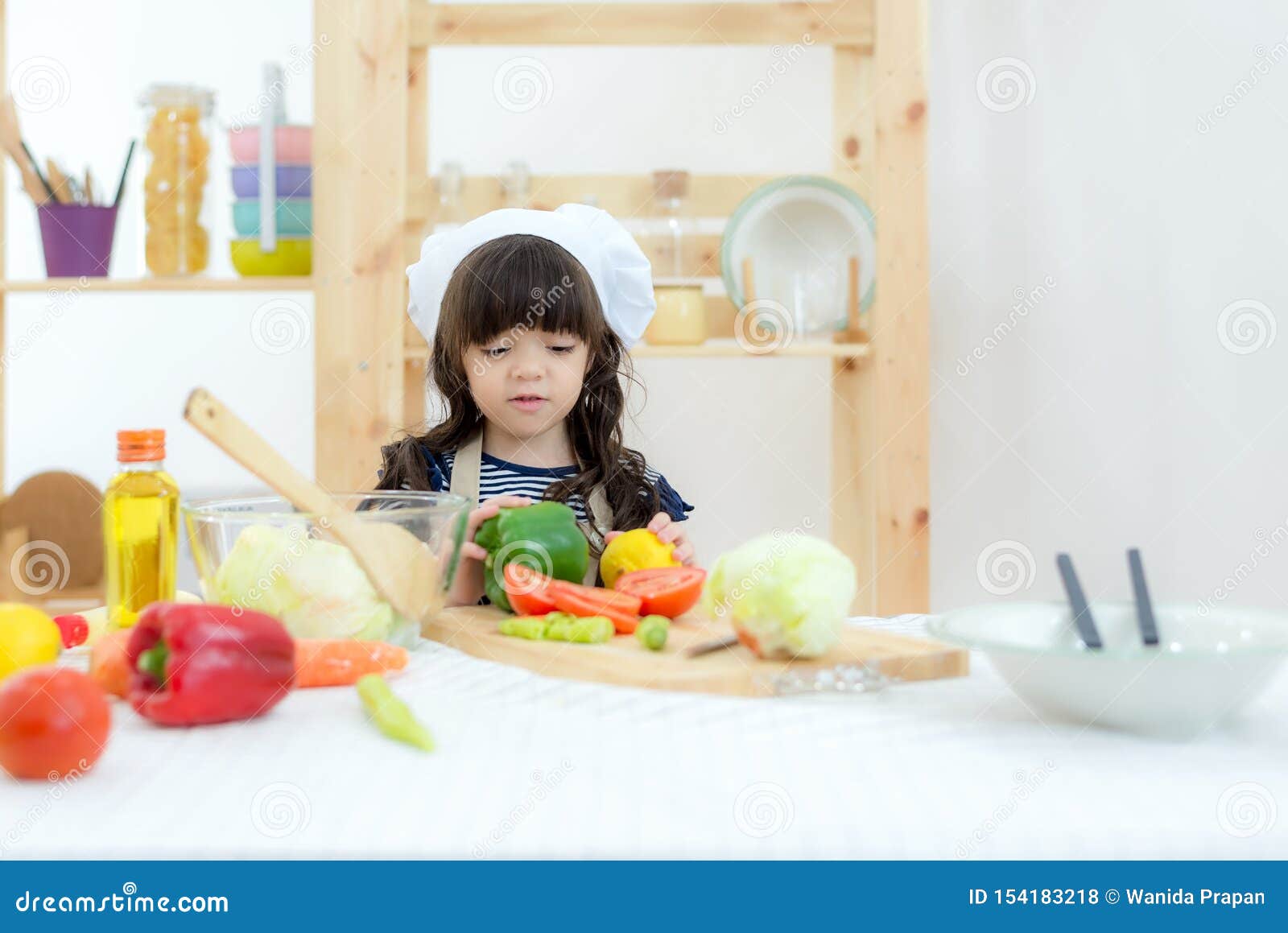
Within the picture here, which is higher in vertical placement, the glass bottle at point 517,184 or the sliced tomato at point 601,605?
the glass bottle at point 517,184

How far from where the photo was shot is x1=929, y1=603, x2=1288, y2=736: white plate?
671 mm

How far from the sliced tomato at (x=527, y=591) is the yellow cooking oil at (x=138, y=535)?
282 mm

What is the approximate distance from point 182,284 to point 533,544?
1.34 metres

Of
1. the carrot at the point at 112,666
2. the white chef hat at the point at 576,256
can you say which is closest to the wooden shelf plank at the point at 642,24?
the white chef hat at the point at 576,256

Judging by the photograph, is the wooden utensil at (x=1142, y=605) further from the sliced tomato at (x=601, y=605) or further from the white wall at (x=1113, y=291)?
the white wall at (x=1113, y=291)

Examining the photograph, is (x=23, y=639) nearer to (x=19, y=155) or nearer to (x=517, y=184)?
(x=517, y=184)

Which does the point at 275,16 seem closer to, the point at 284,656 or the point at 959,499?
the point at 959,499

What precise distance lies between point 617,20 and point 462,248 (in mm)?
917

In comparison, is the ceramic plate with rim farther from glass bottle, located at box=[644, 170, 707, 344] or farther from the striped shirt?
the striped shirt

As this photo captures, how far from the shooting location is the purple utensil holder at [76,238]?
7.11 ft

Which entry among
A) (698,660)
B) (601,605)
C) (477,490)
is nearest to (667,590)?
(601,605)

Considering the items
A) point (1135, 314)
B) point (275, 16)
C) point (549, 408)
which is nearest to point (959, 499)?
point (1135, 314)

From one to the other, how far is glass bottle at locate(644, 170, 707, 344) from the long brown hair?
1.68ft

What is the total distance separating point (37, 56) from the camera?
2.64 m
